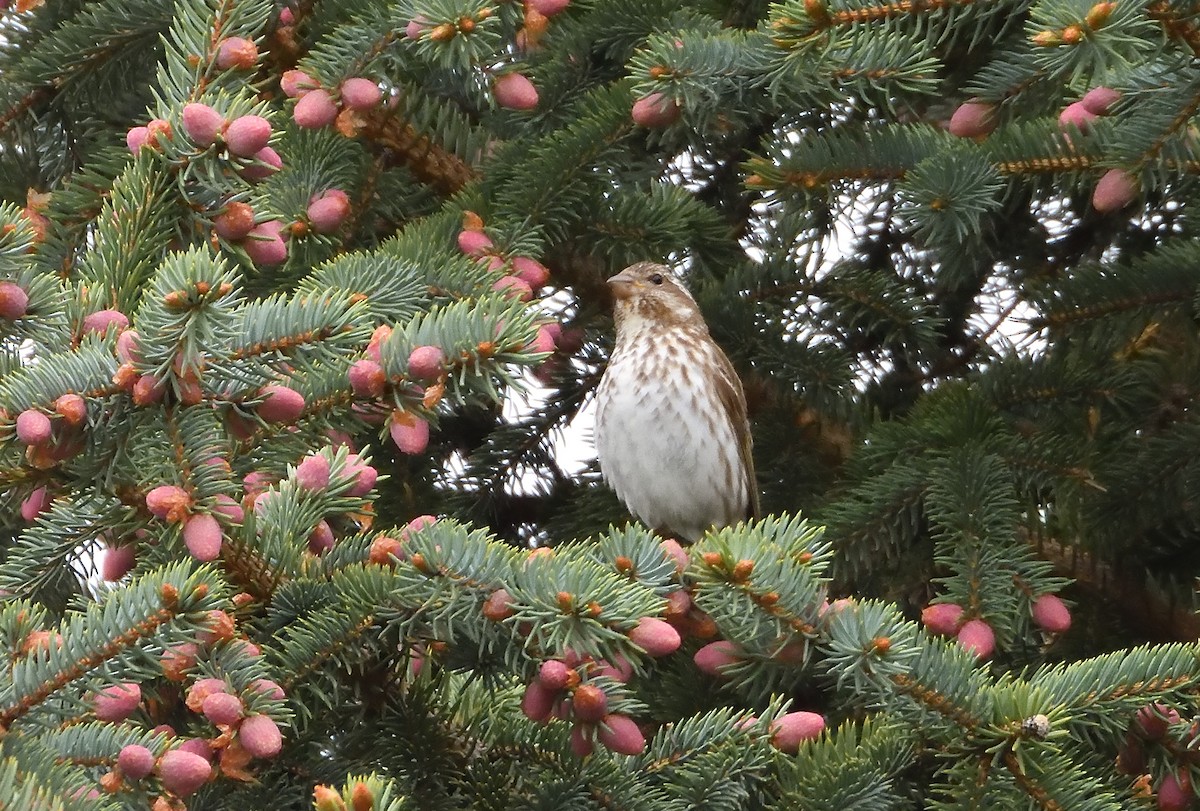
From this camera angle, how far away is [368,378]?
2.25m

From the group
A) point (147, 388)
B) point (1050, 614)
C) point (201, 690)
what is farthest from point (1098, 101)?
point (201, 690)

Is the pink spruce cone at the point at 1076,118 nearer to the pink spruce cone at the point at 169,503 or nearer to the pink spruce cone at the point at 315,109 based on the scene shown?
the pink spruce cone at the point at 315,109

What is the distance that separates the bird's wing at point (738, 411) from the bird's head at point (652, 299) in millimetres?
149

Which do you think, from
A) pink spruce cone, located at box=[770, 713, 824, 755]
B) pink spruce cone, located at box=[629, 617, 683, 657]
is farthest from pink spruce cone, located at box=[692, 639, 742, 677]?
pink spruce cone, located at box=[629, 617, 683, 657]

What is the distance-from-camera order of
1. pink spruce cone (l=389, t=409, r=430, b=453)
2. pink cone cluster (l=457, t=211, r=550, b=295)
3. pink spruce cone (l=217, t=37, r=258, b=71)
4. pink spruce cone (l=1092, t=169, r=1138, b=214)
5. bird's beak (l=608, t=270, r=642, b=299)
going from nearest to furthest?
pink spruce cone (l=389, t=409, r=430, b=453)
pink spruce cone (l=217, t=37, r=258, b=71)
pink spruce cone (l=1092, t=169, r=1138, b=214)
pink cone cluster (l=457, t=211, r=550, b=295)
bird's beak (l=608, t=270, r=642, b=299)

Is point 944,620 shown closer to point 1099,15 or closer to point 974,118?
point 974,118

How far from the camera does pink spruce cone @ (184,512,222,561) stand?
83.6 inches

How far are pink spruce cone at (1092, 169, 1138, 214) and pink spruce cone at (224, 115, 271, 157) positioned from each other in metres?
1.60

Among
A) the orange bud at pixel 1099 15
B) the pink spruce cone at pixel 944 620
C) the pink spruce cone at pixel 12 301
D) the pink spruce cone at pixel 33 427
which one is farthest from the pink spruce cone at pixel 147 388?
the pink spruce cone at pixel 944 620

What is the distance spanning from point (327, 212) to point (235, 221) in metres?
1.08

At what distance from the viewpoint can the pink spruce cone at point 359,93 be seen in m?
3.13

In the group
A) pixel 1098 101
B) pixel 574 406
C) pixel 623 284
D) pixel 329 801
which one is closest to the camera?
pixel 329 801

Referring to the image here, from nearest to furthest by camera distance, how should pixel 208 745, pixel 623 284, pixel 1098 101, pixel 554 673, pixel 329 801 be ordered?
pixel 329 801 < pixel 208 745 < pixel 554 673 < pixel 1098 101 < pixel 623 284

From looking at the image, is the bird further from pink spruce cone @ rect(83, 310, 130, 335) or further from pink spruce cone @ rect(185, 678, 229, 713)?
pink spruce cone @ rect(185, 678, 229, 713)
